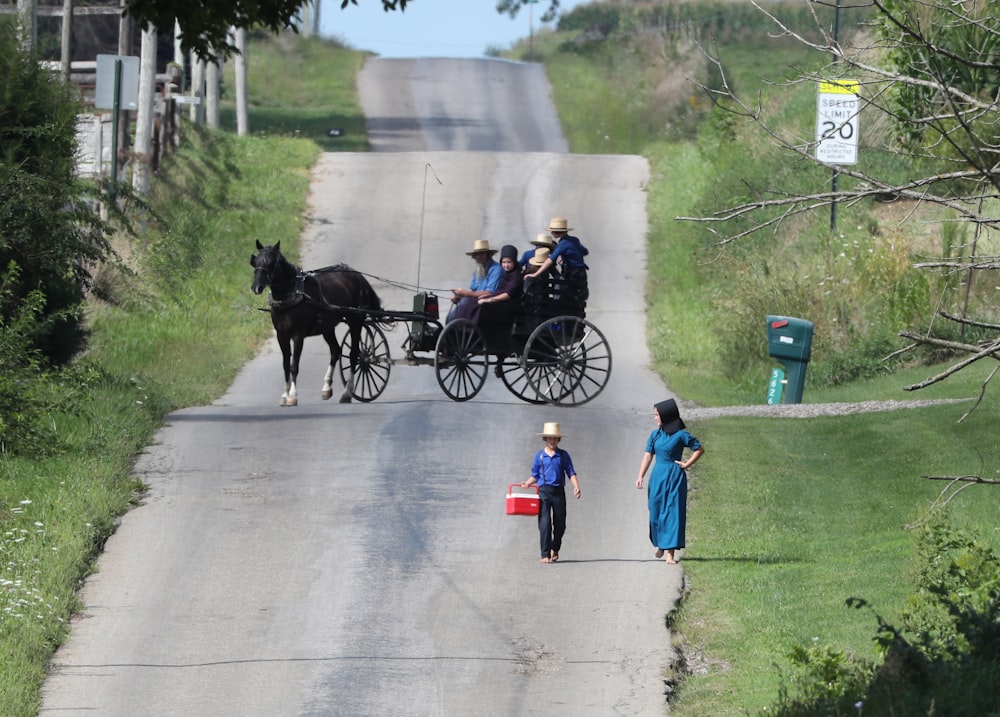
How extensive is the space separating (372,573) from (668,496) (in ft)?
8.18

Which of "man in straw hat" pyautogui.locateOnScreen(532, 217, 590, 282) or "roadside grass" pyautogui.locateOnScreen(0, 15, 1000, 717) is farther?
"man in straw hat" pyautogui.locateOnScreen(532, 217, 590, 282)

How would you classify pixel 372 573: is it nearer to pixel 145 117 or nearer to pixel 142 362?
pixel 142 362

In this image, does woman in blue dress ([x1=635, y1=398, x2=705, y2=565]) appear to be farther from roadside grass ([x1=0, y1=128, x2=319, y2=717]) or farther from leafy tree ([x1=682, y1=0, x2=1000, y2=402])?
roadside grass ([x1=0, y1=128, x2=319, y2=717])

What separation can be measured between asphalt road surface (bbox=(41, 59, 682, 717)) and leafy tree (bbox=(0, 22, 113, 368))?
258 centimetres

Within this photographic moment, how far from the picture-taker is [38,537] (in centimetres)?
1341

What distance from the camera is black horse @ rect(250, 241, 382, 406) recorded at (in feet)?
65.3

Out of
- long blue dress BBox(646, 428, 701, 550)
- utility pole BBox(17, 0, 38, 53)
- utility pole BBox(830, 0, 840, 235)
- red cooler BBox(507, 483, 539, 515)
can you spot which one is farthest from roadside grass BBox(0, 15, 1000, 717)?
utility pole BBox(17, 0, 38, 53)

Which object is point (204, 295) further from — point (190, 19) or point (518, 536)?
point (190, 19)

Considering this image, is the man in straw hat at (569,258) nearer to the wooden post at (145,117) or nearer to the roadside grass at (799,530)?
the roadside grass at (799,530)

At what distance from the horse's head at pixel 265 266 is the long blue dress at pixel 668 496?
23.6ft

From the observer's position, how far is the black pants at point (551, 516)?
13555 millimetres

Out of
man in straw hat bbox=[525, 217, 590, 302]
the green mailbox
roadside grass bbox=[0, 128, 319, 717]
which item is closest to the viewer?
roadside grass bbox=[0, 128, 319, 717]

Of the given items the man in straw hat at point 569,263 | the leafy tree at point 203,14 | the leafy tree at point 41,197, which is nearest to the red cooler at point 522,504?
the leafy tree at point 203,14

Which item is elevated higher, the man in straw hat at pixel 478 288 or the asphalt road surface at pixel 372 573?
the man in straw hat at pixel 478 288
